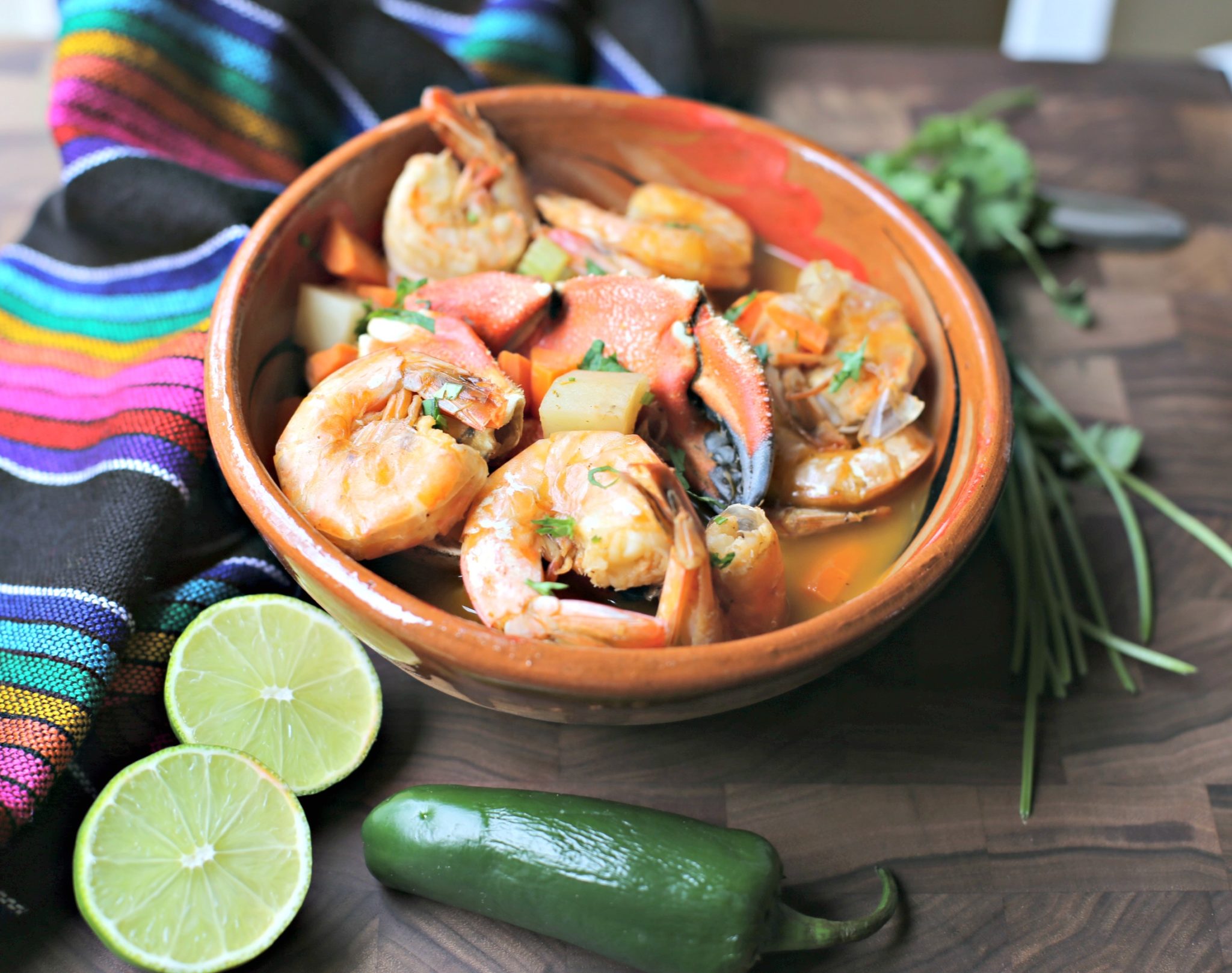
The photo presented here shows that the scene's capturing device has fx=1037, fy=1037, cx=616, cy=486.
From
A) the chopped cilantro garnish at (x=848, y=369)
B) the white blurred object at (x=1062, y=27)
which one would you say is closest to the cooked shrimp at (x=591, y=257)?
the chopped cilantro garnish at (x=848, y=369)

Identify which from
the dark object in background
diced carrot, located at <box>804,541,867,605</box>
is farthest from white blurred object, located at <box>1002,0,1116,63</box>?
diced carrot, located at <box>804,541,867,605</box>

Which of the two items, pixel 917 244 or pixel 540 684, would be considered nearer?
pixel 540 684

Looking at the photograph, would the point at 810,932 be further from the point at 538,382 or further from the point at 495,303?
the point at 495,303

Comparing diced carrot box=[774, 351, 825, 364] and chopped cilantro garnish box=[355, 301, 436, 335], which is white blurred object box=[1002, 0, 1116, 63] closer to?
diced carrot box=[774, 351, 825, 364]

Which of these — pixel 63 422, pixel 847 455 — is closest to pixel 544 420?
pixel 847 455

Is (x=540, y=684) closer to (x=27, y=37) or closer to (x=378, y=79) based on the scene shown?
(x=378, y=79)

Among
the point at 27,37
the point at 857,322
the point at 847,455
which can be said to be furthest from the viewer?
the point at 27,37
